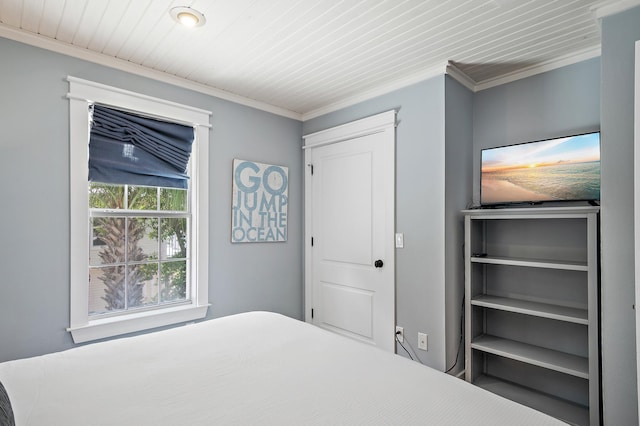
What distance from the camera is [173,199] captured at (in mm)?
2756

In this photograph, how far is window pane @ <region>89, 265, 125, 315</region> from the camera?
2369mm

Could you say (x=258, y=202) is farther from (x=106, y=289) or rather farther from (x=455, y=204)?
(x=455, y=204)

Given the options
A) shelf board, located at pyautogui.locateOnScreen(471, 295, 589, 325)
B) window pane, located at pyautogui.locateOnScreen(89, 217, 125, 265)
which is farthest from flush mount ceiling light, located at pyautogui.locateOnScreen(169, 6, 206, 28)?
shelf board, located at pyautogui.locateOnScreen(471, 295, 589, 325)

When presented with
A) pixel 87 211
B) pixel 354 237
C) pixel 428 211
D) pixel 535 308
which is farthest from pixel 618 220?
pixel 87 211

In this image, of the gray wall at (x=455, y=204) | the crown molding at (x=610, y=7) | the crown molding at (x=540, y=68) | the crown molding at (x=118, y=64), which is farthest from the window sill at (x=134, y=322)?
the crown molding at (x=610, y=7)

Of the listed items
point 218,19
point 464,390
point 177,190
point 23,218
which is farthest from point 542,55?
point 23,218

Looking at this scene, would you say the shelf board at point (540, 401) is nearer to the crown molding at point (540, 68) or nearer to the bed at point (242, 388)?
the bed at point (242, 388)

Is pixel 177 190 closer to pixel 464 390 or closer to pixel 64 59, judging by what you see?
pixel 64 59

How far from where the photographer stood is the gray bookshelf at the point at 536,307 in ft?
6.81

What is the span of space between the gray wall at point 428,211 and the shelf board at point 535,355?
24 cm

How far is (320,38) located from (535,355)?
2.54 metres

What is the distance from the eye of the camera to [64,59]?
2.20 metres

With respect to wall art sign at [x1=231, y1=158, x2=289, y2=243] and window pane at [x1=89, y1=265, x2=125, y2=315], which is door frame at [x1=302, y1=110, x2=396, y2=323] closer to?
wall art sign at [x1=231, y1=158, x2=289, y2=243]

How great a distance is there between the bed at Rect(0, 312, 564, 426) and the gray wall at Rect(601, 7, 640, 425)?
3.64 ft
